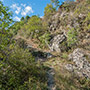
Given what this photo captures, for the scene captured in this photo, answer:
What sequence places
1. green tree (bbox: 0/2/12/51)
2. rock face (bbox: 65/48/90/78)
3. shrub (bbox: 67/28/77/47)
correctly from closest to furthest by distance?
green tree (bbox: 0/2/12/51)
rock face (bbox: 65/48/90/78)
shrub (bbox: 67/28/77/47)

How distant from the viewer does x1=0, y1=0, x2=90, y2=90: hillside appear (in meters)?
4.07

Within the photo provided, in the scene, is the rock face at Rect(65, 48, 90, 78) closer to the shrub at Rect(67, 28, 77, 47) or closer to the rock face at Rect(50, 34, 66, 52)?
the shrub at Rect(67, 28, 77, 47)

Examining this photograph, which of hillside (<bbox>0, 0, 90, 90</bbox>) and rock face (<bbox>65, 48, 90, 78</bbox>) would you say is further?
rock face (<bbox>65, 48, 90, 78</bbox>)

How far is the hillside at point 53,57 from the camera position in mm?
4070

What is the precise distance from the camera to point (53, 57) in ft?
30.0

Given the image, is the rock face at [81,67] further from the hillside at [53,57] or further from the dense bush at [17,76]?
the dense bush at [17,76]

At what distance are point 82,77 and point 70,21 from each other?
9.94 m

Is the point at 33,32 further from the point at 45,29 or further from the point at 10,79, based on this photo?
the point at 10,79

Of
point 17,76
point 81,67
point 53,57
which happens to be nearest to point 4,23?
point 17,76

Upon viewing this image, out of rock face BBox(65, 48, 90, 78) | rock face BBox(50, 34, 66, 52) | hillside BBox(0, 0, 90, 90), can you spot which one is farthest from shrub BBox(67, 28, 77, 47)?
rock face BBox(65, 48, 90, 78)

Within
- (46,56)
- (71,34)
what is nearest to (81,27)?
(71,34)

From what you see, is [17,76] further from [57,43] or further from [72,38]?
[72,38]

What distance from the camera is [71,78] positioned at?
5012 millimetres

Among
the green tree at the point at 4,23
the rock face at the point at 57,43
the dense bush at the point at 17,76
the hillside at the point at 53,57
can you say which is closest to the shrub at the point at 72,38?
the hillside at the point at 53,57
